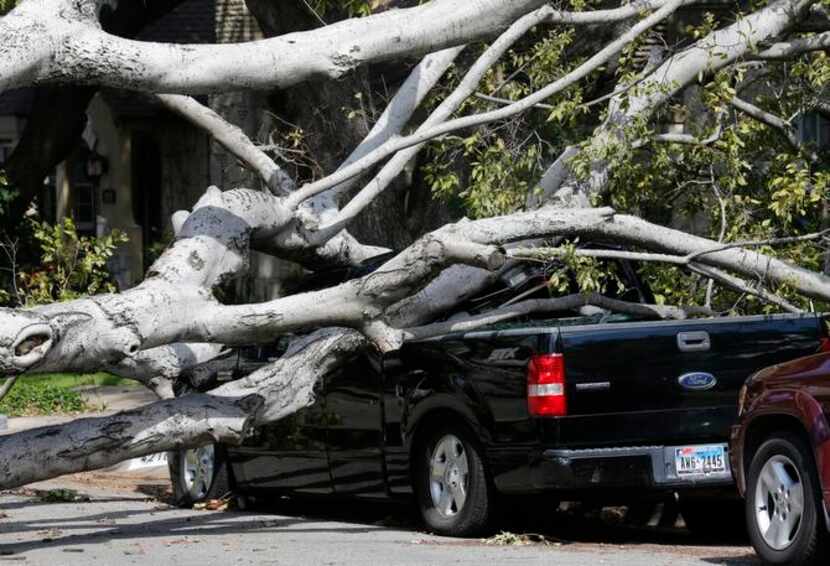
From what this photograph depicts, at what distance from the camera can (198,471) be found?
45.8ft

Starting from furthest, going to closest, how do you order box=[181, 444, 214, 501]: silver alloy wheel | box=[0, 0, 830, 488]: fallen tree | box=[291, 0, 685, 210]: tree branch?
box=[181, 444, 214, 501]: silver alloy wheel
box=[291, 0, 685, 210]: tree branch
box=[0, 0, 830, 488]: fallen tree

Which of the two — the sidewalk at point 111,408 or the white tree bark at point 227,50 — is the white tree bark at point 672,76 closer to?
the white tree bark at point 227,50

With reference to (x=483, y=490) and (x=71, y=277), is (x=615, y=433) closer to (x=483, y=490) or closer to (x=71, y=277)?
(x=483, y=490)

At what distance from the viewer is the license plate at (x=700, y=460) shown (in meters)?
10.6

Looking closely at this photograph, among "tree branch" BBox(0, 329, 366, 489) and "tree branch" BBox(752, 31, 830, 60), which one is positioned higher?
"tree branch" BBox(752, 31, 830, 60)

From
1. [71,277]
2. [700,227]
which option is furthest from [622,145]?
[700,227]

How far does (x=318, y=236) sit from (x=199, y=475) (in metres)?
2.17

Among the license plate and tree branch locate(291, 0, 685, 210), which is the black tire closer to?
the license plate

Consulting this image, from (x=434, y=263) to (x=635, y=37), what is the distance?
2.67 meters

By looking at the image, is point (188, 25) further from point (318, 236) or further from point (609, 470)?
point (609, 470)

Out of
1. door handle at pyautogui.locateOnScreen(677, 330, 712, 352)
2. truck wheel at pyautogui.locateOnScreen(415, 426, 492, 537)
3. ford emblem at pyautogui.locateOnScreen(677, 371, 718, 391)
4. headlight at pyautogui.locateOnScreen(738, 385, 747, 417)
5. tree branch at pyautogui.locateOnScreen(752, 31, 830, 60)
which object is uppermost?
tree branch at pyautogui.locateOnScreen(752, 31, 830, 60)

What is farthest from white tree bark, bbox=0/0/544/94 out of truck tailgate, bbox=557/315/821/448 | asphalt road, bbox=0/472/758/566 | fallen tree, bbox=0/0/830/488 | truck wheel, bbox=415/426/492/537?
asphalt road, bbox=0/472/758/566

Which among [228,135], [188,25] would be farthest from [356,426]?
[188,25]

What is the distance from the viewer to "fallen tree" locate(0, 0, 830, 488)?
10.9 meters
